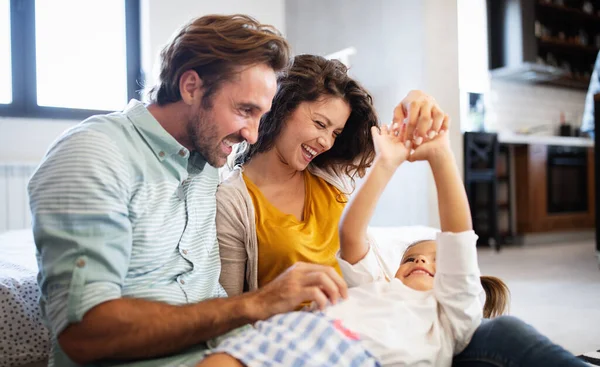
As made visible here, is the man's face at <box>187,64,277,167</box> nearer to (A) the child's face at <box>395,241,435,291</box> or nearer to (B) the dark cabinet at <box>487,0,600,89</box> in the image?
(A) the child's face at <box>395,241,435,291</box>

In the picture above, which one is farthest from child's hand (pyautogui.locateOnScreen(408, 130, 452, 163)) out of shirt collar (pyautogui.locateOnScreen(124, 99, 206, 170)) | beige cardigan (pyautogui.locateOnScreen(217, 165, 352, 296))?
shirt collar (pyautogui.locateOnScreen(124, 99, 206, 170))

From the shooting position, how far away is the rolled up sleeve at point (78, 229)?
2.66 ft

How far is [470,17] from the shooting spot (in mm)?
5648

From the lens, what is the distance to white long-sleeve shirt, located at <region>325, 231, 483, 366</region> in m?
0.97

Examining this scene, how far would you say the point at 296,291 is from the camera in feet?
3.14

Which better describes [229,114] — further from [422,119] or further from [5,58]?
[5,58]

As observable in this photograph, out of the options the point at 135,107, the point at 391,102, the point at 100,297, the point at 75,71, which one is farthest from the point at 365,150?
the point at 75,71

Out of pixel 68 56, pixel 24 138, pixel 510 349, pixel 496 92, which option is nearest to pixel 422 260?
pixel 510 349

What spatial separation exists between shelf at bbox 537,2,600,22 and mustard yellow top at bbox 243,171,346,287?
16.5ft

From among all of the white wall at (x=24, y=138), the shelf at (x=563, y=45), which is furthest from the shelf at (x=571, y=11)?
the white wall at (x=24, y=138)

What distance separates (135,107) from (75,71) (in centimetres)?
334

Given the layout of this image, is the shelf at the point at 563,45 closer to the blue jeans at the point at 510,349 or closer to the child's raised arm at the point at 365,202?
the child's raised arm at the point at 365,202

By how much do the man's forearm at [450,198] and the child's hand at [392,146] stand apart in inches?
3.0

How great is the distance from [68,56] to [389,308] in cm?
370
